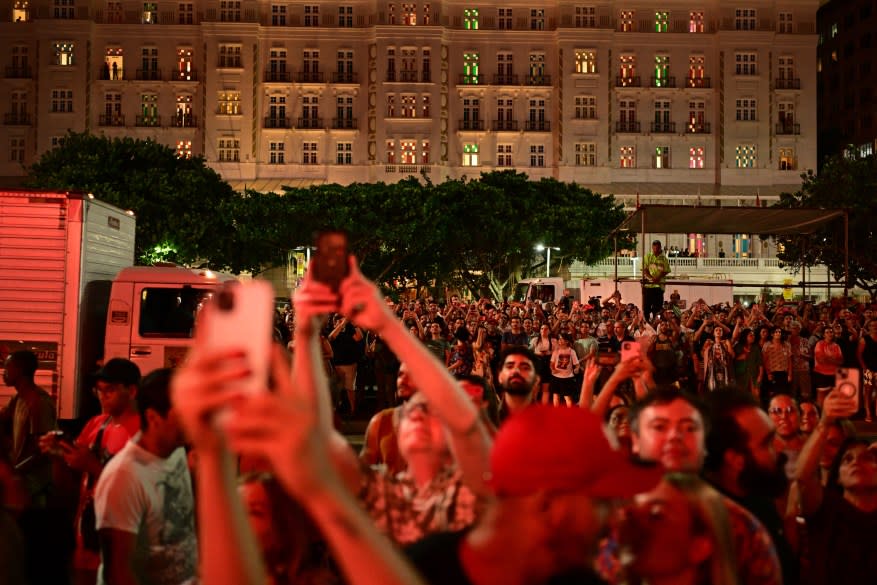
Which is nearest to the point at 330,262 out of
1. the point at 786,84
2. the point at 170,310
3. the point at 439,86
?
the point at 170,310

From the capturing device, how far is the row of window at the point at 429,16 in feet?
246

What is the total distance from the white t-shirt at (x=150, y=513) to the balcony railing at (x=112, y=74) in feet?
251

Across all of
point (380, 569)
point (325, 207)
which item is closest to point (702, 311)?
point (380, 569)

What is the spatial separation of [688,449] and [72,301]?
437 inches

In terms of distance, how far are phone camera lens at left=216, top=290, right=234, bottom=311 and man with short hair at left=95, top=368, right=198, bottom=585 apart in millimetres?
2105

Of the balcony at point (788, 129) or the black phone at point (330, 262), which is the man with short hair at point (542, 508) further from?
the balcony at point (788, 129)

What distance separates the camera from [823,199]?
5231cm

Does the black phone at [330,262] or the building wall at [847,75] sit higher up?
the building wall at [847,75]

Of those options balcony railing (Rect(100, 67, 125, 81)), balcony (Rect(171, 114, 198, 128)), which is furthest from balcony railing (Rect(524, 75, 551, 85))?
balcony railing (Rect(100, 67, 125, 81))

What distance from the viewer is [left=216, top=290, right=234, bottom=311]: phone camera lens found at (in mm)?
1505

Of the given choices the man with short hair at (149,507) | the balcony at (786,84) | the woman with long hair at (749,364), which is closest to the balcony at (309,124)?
the balcony at (786,84)

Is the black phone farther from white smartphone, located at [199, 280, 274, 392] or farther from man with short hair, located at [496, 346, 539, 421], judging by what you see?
man with short hair, located at [496, 346, 539, 421]

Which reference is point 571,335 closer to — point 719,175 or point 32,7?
point 719,175

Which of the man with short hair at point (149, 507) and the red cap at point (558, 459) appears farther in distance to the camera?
the man with short hair at point (149, 507)
